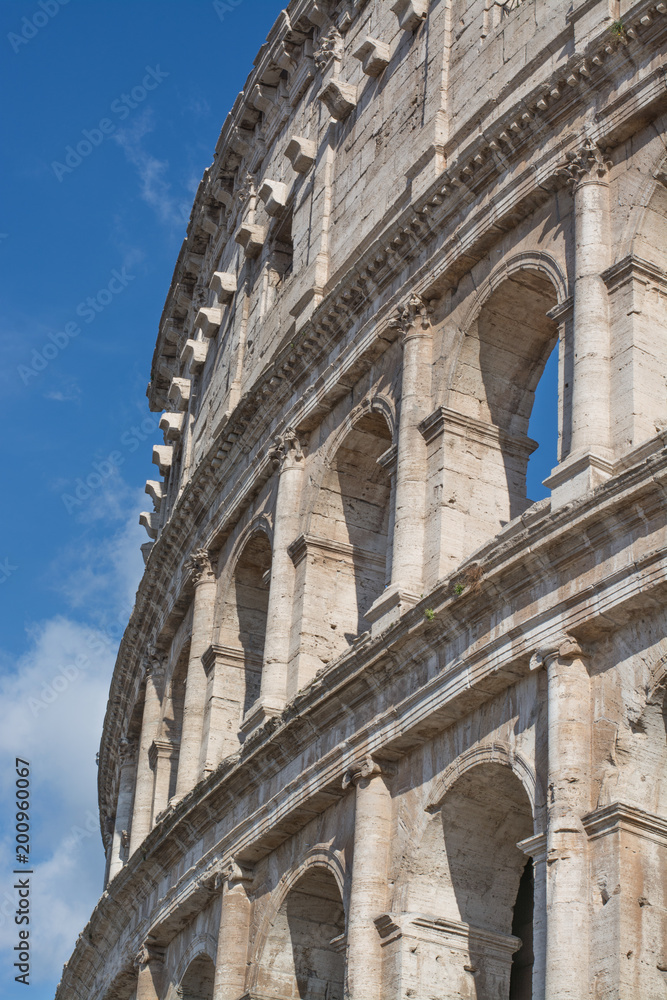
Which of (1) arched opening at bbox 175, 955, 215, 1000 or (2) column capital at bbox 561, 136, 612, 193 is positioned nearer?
(2) column capital at bbox 561, 136, 612, 193

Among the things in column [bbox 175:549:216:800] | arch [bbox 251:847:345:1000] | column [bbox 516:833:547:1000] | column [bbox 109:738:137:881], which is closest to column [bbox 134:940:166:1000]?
column [bbox 175:549:216:800]

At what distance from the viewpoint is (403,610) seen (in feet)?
54.1

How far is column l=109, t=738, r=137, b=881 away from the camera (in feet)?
92.3

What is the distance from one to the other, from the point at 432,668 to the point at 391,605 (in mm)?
1392

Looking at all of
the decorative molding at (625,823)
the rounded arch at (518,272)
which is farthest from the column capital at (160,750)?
the decorative molding at (625,823)

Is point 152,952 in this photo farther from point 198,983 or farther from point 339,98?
point 339,98

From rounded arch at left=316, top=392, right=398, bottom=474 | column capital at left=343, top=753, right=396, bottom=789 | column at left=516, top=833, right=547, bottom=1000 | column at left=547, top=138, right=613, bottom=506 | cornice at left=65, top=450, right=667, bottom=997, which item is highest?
rounded arch at left=316, top=392, right=398, bottom=474

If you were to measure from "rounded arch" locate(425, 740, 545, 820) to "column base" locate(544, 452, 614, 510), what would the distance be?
89.6 inches

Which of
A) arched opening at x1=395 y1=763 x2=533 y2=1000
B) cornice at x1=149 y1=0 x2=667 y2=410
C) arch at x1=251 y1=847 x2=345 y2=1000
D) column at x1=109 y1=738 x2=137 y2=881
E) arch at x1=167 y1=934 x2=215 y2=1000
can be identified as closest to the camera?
arched opening at x1=395 y1=763 x2=533 y2=1000

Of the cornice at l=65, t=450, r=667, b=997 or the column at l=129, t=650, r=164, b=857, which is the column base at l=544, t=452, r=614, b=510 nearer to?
the cornice at l=65, t=450, r=667, b=997

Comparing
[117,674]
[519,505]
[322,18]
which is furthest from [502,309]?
[117,674]

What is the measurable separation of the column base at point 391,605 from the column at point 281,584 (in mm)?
2942

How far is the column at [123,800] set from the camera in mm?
28125

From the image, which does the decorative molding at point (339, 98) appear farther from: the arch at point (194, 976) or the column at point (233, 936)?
the arch at point (194, 976)
